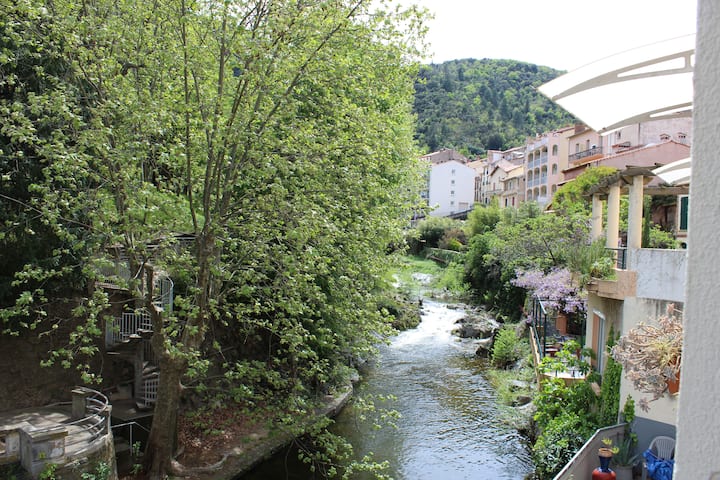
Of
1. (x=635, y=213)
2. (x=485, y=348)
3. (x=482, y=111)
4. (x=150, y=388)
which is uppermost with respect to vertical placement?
(x=482, y=111)

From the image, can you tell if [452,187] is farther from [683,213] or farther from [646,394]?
[646,394]

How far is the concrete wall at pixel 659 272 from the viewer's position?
369 inches

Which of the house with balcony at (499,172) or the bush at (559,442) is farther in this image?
the house with balcony at (499,172)

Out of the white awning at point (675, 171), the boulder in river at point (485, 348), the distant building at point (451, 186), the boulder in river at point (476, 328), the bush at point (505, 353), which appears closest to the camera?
the white awning at point (675, 171)

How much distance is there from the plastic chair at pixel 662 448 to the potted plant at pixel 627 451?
0.28m

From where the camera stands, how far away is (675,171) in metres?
11.9

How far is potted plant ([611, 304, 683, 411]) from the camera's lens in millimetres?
6934

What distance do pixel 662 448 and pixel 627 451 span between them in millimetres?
560

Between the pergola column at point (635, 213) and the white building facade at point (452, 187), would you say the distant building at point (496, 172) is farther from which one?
the pergola column at point (635, 213)

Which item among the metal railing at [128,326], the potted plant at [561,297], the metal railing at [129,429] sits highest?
the potted plant at [561,297]

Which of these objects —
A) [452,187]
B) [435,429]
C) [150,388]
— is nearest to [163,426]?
[150,388]

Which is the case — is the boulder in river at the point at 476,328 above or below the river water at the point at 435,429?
above

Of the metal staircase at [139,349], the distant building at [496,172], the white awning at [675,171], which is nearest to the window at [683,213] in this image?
the white awning at [675,171]

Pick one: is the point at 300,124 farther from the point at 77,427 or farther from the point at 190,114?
the point at 77,427
